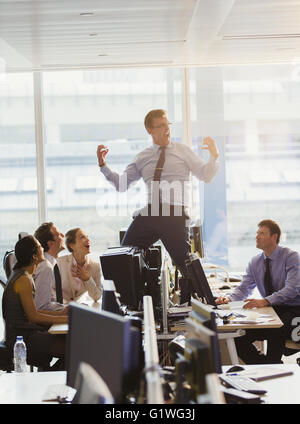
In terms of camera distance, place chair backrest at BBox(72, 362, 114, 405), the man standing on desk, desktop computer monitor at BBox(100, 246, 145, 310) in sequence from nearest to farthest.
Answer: chair backrest at BBox(72, 362, 114, 405) < desktop computer monitor at BBox(100, 246, 145, 310) < the man standing on desk

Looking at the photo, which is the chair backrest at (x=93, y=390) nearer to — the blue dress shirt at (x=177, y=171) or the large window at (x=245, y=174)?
the blue dress shirt at (x=177, y=171)

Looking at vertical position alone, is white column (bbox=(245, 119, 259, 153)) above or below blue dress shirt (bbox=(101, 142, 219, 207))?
above

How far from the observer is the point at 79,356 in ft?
8.38

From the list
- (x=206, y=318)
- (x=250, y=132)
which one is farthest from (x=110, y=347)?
(x=250, y=132)

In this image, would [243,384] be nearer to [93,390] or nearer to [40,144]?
[93,390]

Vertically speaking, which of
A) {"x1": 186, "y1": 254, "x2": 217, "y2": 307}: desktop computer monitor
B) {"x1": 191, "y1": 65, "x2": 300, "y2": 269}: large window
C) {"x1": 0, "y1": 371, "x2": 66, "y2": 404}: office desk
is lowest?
{"x1": 0, "y1": 371, "x2": 66, "y2": 404}: office desk

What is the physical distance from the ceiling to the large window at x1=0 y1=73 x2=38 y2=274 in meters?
0.40

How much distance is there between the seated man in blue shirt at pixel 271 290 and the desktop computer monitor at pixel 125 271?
44.3 inches

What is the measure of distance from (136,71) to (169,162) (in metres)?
2.28

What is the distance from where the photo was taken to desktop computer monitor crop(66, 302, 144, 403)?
82.0 inches

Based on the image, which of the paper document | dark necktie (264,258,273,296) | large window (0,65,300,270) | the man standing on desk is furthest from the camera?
large window (0,65,300,270)

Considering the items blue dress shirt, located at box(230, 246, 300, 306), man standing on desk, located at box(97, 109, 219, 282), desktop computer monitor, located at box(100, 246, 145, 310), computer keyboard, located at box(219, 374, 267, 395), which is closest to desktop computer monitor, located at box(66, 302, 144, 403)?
computer keyboard, located at box(219, 374, 267, 395)

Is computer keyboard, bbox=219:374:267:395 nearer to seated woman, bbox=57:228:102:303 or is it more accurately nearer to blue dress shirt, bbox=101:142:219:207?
seated woman, bbox=57:228:102:303

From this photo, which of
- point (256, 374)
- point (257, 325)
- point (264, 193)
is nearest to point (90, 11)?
point (257, 325)
